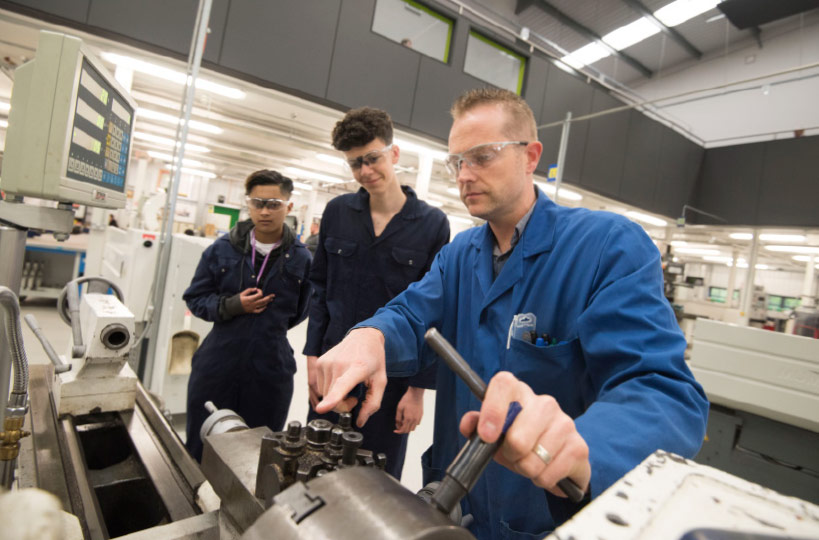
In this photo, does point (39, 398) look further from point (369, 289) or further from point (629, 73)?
point (629, 73)

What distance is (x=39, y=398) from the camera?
1.23 meters

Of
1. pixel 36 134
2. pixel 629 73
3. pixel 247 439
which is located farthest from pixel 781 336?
pixel 629 73

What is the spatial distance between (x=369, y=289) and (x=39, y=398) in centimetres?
107

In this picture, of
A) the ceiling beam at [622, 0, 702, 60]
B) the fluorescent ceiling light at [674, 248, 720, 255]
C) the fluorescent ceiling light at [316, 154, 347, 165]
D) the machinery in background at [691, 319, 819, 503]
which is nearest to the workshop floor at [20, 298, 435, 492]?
the machinery in background at [691, 319, 819, 503]

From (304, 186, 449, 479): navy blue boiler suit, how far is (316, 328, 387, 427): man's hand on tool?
2.52ft

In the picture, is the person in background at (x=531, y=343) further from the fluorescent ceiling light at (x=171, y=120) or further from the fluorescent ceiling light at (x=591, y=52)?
the fluorescent ceiling light at (x=591, y=52)

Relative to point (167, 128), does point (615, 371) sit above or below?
below

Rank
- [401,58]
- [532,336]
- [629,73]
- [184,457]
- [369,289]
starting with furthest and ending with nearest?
[629,73] < [401,58] < [369,289] < [184,457] < [532,336]

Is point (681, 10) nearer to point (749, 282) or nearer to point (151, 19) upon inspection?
point (749, 282)

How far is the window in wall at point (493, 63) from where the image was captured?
495 centimetres

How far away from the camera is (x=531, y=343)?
858 mm

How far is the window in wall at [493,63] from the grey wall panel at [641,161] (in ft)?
8.01

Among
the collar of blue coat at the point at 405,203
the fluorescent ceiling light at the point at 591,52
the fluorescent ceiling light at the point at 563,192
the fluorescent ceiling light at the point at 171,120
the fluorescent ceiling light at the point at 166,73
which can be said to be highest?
the fluorescent ceiling light at the point at 591,52

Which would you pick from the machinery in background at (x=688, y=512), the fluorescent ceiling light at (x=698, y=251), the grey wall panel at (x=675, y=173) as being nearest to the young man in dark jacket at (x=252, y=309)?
the machinery in background at (x=688, y=512)
